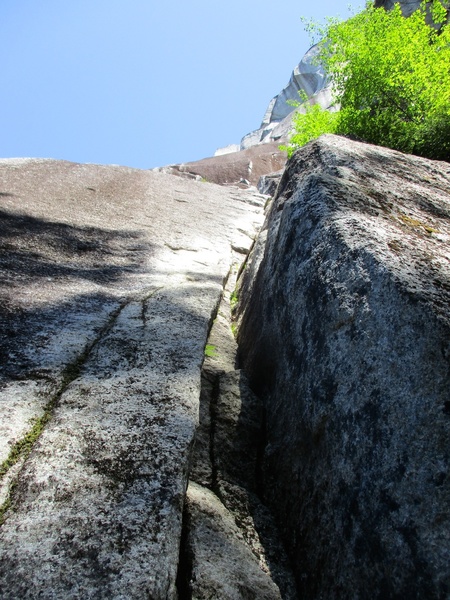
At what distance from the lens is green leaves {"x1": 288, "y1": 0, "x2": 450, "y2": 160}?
606 centimetres

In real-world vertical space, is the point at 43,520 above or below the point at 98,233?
below

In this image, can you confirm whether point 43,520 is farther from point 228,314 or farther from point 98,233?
point 98,233

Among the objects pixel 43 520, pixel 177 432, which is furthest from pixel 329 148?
pixel 43 520

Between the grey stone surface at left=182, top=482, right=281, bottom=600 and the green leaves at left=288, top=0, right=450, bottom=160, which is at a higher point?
the green leaves at left=288, top=0, right=450, bottom=160

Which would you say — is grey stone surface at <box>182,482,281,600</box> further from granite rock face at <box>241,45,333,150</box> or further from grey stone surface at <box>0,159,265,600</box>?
granite rock face at <box>241,45,333,150</box>

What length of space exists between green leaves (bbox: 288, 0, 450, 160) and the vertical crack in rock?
4710 mm

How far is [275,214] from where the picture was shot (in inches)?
174

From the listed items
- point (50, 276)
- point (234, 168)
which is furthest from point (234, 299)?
point (234, 168)

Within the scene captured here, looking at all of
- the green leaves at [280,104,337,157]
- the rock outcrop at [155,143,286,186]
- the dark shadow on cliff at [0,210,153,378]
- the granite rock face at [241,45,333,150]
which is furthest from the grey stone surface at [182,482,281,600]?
the granite rock face at [241,45,333,150]

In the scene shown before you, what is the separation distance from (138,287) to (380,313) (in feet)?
7.27

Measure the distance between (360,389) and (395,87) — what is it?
603cm

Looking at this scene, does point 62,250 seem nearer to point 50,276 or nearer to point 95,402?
point 50,276

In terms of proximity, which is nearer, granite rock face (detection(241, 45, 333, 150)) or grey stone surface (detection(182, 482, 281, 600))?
grey stone surface (detection(182, 482, 281, 600))

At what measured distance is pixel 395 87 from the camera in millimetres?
6488
